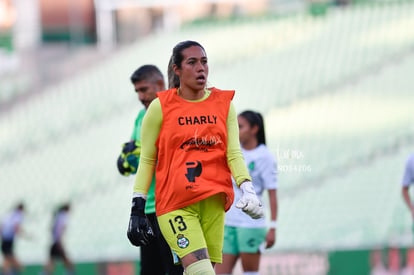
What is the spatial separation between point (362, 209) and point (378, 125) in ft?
8.65

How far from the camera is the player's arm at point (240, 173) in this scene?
5.62 meters

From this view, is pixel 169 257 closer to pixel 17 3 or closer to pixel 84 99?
pixel 84 99

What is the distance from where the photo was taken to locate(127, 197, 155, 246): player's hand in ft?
19.3

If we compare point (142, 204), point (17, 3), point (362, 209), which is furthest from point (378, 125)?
point (142, 204)

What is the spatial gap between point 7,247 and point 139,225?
42.3 ft

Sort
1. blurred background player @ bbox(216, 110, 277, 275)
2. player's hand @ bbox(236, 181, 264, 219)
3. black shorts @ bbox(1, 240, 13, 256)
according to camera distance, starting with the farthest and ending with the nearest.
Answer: black shorts @ bbox(1, 240, 13, 256)
blurred background player @ bbox(216, 110, 277, 275)
player's hand @ bbox(236, 181, 264, 219)

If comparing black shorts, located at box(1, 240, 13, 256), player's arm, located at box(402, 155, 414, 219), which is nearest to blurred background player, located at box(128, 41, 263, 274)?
player's arm, located at box(402, 155, 414, 219)

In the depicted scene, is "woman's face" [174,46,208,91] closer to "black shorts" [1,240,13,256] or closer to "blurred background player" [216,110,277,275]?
"blurred background player" [216,110,277,275]

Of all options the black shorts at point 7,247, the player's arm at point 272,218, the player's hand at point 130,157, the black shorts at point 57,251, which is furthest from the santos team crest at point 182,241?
the black shorts at point 7,247

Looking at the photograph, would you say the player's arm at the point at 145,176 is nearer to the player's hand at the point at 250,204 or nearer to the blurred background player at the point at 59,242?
the player's hand at the point at 250,204

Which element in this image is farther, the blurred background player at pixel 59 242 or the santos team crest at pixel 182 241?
the blurred background player at pixel 59 242

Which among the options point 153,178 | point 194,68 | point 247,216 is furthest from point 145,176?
point 247,216

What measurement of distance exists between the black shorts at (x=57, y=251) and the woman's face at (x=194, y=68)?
460 inches

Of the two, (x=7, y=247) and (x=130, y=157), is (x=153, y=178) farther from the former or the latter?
(x=7, y=247)
